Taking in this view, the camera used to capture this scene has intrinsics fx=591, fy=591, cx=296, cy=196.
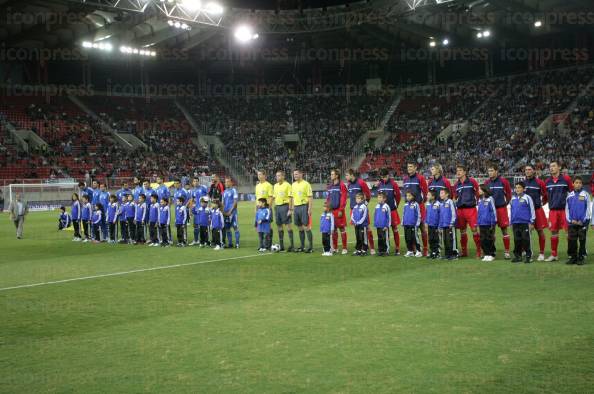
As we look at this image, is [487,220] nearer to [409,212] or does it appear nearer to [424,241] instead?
[424,241]

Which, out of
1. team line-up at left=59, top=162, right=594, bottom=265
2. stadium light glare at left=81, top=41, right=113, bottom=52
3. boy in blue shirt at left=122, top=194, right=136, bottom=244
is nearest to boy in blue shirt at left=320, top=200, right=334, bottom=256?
team line-up at left=59, top=162, right=594, bottom=265

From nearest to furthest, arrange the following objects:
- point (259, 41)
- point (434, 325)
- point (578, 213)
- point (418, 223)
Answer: point (434, 325), point (578, 213), point (418, 223), point (259, 41)

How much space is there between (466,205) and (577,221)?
240 centimetres

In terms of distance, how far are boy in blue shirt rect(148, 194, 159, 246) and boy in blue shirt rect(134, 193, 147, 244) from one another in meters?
0.27

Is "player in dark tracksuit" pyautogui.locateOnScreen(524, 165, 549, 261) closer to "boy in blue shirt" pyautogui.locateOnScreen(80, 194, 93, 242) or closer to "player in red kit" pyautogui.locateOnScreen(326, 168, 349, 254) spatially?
"player in red kit" pyautogui.locateOnScreen(326, 168, 349, 254)

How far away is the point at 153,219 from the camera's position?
1792cm

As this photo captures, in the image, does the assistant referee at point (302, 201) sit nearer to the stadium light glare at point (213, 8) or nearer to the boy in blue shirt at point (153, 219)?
the boy in blue shirt at point (153, 219)

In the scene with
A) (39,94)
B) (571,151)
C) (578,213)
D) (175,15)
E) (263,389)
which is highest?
(175,15)

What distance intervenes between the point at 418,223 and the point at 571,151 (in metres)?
28.3

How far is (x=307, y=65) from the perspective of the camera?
6025cm

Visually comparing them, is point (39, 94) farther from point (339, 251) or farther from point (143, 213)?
point (339, 251)

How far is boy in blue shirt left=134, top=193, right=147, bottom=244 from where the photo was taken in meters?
18.4

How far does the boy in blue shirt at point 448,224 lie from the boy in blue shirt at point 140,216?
956 cm

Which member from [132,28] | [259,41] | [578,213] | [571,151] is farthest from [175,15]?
[578,213]
